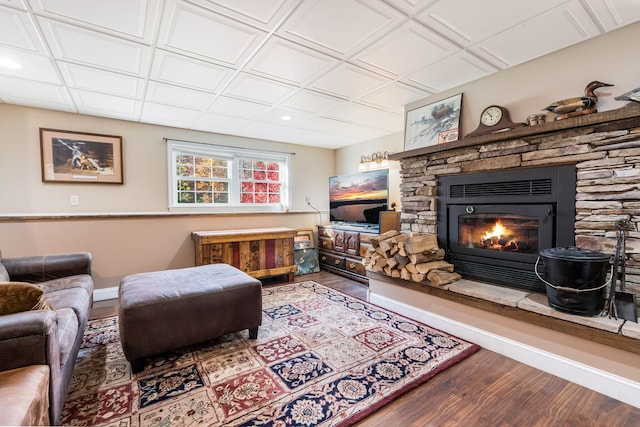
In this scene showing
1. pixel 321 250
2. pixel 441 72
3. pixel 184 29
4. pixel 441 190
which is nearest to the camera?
pixel 184 29

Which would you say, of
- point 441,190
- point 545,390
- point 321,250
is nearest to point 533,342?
point 545,390

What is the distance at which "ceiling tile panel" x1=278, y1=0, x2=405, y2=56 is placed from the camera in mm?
1605

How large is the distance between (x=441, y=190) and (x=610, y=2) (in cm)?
160

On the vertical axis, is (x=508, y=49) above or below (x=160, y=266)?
above

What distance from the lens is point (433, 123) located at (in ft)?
9.31

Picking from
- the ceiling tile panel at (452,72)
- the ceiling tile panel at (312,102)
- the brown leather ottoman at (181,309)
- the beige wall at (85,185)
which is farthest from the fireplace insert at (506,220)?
the beige wall at (85,185)

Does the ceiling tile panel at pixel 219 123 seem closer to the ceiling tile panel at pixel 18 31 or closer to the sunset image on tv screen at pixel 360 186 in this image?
the ceiling tile panel at pixel 18 31

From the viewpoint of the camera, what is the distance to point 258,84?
2.59m

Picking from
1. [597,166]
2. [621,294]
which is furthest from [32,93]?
[621,294]

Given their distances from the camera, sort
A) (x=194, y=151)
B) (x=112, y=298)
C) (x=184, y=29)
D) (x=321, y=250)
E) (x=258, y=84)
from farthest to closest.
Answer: (x=321, y=250), (x=194, y=151), (x=112, y=298), (x=258, y=84), (x=184, y=29)

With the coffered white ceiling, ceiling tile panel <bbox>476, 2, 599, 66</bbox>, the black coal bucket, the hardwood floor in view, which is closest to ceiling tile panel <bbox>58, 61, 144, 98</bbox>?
the coffered white ceiling

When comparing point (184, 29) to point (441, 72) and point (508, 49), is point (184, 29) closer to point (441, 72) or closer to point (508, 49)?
point (441, 72)

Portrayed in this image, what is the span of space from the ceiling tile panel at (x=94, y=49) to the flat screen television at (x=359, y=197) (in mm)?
2969

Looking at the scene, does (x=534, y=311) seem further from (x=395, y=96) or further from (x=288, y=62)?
(x=288, y=62)
